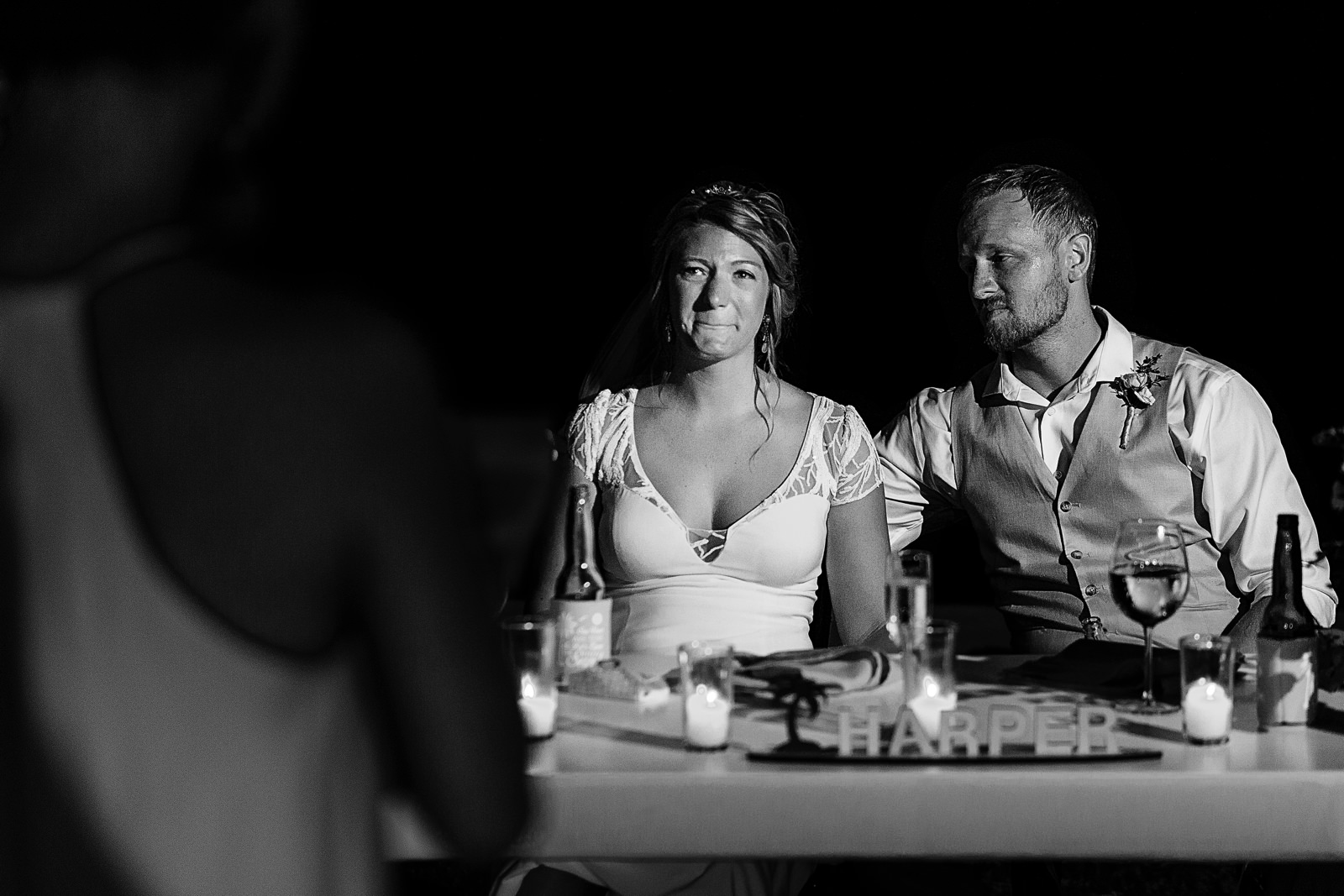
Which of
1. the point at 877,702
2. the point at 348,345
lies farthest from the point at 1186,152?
the point at 348,345

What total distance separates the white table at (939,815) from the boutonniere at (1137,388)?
1.54m

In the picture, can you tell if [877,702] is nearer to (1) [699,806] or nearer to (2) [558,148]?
(1) [699,806]

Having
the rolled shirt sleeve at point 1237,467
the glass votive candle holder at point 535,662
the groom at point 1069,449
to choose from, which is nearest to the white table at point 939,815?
the glass votive candle holder at point 535,662

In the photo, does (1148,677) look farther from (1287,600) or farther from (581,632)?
(581,632)

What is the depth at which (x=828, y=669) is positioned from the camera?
1830mm

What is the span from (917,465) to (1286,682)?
4.77 ft

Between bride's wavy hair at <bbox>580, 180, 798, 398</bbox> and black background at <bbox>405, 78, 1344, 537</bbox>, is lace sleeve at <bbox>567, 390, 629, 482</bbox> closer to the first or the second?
bride's wavy hair at <bbox>580, 180, 798, 398</bbox>

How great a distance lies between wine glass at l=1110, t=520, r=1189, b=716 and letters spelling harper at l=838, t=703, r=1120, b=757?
0.27 m

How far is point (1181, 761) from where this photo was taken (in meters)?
1.43

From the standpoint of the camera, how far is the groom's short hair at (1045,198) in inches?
119

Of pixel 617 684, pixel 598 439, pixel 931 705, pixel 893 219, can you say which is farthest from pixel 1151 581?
pixel 893 219

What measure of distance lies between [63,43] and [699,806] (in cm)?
95

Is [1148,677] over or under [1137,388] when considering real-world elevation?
under

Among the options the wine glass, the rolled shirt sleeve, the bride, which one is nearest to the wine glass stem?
the wine glass
